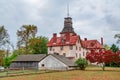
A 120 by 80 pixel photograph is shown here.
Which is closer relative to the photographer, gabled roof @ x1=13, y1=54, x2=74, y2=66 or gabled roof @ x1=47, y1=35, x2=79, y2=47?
gabled roof @ x1=13, y1=54, x2=74, y2=66

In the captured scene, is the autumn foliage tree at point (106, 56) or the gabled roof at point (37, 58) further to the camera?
the gabled roof at point (37, 58)

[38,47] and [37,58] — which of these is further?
[38,47]

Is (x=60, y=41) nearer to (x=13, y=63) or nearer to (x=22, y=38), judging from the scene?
(x=22, y=38)

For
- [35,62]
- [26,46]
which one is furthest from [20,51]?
[35,62]

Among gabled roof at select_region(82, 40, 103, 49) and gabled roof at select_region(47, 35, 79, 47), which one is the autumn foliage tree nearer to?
gabled roof at select_region(47, 35, 79, 47)

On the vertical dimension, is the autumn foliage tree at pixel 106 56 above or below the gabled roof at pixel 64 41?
below

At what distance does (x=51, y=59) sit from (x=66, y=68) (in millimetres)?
5800

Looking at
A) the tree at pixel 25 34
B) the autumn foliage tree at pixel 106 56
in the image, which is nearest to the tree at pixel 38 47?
the tree at pixel 25 34

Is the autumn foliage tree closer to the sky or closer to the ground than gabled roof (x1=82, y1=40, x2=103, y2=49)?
closer to the ground

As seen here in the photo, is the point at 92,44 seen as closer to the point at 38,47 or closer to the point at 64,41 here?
the point at 64,41

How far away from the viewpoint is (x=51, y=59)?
70.6 metres

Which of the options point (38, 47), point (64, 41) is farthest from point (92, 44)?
point (38, 47)

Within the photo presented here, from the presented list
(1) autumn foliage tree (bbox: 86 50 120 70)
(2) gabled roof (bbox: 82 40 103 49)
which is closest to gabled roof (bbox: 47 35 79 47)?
Result: (2) gabled roof (bbox: 82 40 103 49)

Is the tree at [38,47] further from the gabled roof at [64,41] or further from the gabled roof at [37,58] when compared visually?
the gabled roof at [37,58]
